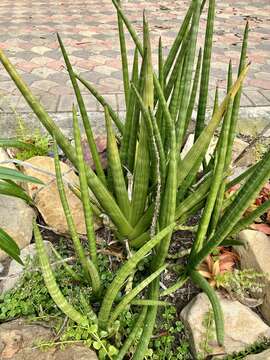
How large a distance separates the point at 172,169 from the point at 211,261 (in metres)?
→ 0.54

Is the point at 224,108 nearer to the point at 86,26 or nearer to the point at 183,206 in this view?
the point at 183,206

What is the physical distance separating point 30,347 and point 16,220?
0.58 meters

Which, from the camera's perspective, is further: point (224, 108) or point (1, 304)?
point (1, 304)

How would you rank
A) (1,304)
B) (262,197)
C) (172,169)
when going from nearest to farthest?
(172,169) < (1,304) < (262,197)

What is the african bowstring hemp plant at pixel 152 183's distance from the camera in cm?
115

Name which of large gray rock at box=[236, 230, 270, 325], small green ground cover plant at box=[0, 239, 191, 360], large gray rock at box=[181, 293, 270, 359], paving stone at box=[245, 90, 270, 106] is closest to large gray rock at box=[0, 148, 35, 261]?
small green ground cover plant at box=[0, 239, 191, 360]

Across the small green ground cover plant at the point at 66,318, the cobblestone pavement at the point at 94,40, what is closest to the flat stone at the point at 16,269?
the small green ground cover plant at the point at 66,318

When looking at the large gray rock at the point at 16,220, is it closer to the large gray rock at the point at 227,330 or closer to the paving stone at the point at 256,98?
the large gray rock at the point at 227,330

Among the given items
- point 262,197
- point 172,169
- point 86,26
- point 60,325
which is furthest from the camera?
point 86,26

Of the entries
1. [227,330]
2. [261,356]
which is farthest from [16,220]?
[261,356]

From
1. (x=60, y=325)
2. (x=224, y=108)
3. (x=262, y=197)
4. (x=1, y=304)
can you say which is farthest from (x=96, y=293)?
(x=262, y=197)

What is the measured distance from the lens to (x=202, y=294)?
1.45m

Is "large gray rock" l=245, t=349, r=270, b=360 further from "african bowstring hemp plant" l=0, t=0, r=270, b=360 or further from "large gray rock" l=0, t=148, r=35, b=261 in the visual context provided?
"large gray rock" l=0, t=148, r=35, b=261

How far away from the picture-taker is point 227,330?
1376 mm
